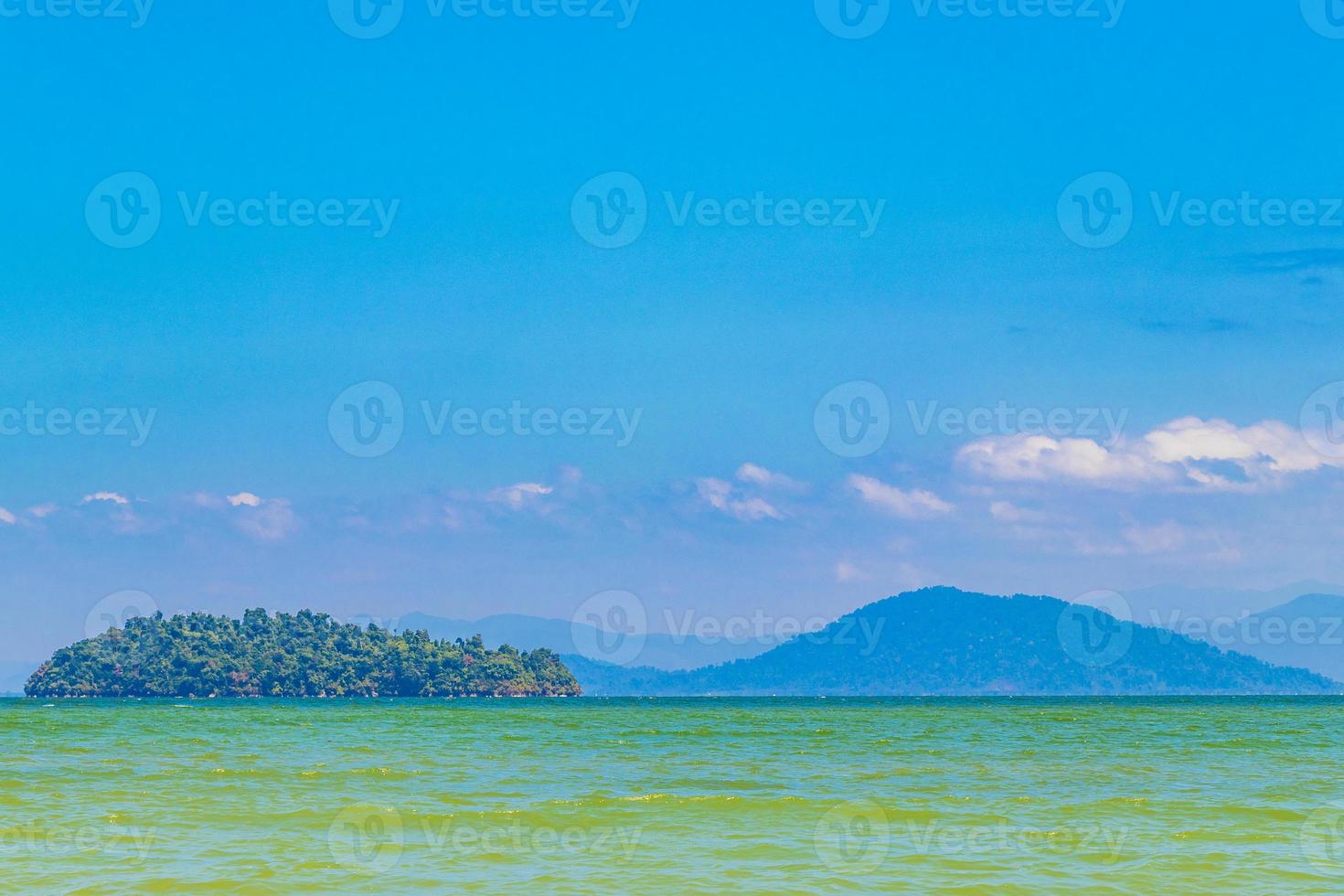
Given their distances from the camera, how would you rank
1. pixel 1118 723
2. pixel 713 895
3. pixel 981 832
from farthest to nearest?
pixel 1118 723 → pixel 981 832 → pixel 713 895

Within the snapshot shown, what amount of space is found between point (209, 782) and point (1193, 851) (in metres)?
23.2

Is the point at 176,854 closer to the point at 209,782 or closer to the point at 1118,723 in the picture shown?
the point at 209,782

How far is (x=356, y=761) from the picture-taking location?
42.7 metres

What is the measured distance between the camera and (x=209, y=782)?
34.4 metres

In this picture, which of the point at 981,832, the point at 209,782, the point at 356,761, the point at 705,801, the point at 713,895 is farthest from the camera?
the point at 356,761

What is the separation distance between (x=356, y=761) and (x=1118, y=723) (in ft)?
166

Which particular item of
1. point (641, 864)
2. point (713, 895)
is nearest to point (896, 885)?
point (713, 895)

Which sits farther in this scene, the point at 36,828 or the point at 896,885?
the point at 36,828

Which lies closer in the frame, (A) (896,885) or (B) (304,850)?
(A) (896,885)

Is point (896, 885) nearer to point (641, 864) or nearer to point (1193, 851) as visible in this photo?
point (641, 864)

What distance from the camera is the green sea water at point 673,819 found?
20.2 meters

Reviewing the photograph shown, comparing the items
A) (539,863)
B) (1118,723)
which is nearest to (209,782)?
(539,863)

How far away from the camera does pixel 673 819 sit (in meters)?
26.7

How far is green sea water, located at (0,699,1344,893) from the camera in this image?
20219 millimetres
